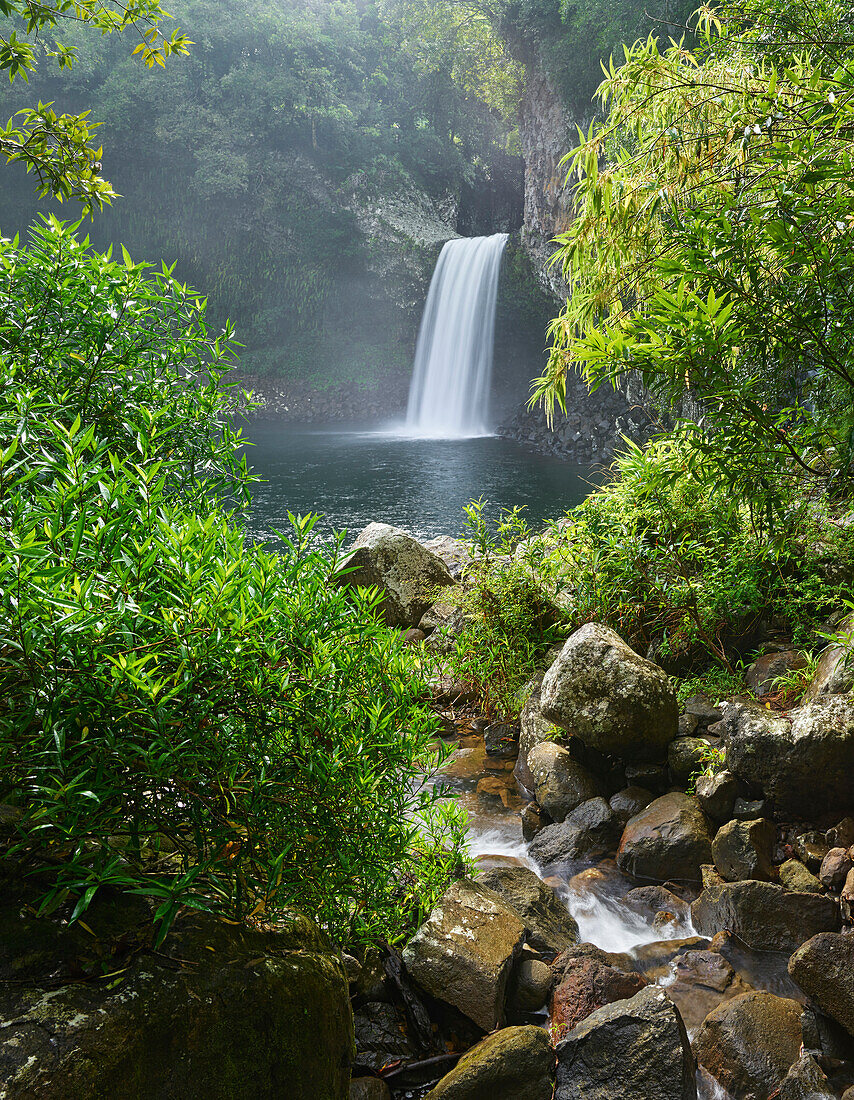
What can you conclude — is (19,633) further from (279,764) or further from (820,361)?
(820,361)

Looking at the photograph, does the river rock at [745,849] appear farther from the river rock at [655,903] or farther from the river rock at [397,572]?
the river rock at [397,572]

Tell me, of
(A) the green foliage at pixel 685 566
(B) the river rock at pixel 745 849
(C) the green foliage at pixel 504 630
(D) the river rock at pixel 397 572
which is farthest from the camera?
(D) the river rock at pixel 397 572

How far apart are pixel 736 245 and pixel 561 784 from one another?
3.16 meters

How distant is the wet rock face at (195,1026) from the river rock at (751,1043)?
1527mm

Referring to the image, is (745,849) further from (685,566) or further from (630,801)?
(685,566)

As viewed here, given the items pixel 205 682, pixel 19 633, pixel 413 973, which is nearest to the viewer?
pixel 19 633

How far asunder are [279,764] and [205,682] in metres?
0.34

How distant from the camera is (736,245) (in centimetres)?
280

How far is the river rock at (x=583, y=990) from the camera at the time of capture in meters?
2.62

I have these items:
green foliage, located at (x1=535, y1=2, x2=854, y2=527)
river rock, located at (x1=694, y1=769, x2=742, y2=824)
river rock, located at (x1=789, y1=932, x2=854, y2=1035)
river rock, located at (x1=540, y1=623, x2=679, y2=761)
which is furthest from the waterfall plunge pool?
river rock, located at (x1=789, y1=932, x2=854, y2=1035)

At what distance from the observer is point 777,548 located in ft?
12.1

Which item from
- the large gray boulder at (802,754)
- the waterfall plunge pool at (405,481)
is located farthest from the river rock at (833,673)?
the waterfall plunge pool at (405,481)

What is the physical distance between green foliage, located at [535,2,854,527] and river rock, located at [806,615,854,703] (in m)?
0.88

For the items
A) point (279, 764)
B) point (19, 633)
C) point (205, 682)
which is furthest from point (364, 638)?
point (19, 633)
